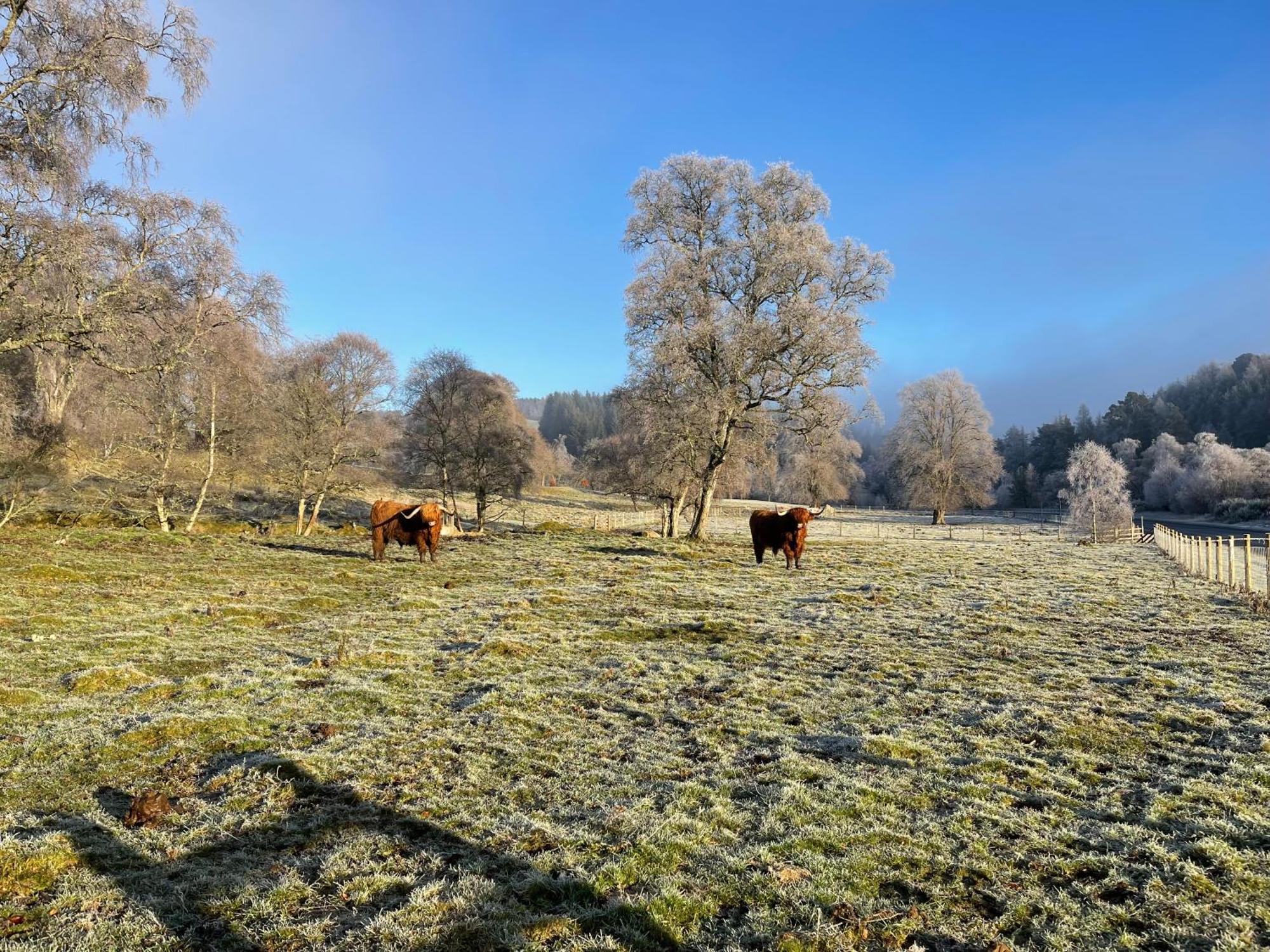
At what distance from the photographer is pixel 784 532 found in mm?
22750

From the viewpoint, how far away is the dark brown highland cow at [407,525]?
69.1 feet

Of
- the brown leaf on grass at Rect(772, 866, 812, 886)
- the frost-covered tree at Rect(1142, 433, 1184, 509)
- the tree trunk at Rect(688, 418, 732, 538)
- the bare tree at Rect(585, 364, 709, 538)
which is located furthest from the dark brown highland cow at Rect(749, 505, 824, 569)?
the frost-covered tree at Rect(1142, 433, 1184, 509)

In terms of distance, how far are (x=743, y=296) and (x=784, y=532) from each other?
12071 mm

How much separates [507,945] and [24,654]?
921 cm

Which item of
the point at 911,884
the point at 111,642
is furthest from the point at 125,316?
the point at 911,884

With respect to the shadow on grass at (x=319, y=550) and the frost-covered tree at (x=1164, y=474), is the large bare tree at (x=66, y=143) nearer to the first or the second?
the shadow on grass at (x=319, y=550)

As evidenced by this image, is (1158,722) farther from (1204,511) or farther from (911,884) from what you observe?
(1204,511)

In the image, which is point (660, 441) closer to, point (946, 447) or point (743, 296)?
point (743, 296)

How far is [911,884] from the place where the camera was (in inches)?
160

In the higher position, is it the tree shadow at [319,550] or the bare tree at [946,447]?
the bare tree at [946,447]

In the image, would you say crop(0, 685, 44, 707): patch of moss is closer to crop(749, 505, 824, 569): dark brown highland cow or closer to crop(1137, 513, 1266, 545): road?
crop(749, 505, 824, 569): dark brown highland cow

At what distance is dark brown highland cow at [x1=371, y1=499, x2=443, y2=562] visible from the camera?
2106 centimetres

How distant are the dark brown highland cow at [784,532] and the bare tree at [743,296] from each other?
5102 mm

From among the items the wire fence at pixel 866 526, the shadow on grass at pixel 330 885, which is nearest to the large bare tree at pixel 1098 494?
the wire fence at pixel 866 526
